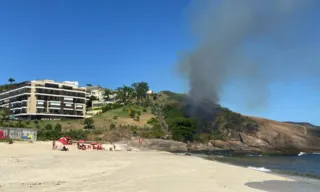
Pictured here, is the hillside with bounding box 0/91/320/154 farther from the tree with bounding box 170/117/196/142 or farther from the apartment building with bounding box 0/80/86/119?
the apartment building with bounding box 0/80/86/119

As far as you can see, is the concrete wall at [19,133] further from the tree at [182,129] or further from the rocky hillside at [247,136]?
the rocky hillside at [247,136]

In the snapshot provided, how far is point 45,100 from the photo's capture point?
16512 centimetres

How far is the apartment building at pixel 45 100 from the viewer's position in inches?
6403

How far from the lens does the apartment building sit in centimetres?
16262

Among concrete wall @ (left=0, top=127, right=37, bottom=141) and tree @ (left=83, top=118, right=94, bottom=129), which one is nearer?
concrete wall @ (left=0, top=127, right=37, bottom=141)

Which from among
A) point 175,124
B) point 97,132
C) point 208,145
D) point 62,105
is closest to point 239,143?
point 208,145

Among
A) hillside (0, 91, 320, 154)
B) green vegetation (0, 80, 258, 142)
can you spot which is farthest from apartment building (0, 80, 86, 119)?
hillside (0, 91, 320, 154)

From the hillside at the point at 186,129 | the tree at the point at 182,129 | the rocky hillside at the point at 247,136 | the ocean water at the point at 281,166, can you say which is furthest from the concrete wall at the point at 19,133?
the rocky hillside at the point at 247,136

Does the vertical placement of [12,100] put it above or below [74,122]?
above

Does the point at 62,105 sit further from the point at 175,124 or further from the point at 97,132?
the point at 175,124

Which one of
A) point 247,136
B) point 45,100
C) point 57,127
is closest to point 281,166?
Result: point 57,127

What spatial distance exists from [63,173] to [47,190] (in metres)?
8.59

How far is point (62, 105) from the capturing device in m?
170

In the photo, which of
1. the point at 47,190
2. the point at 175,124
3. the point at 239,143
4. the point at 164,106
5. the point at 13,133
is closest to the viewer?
the point at 47,190
